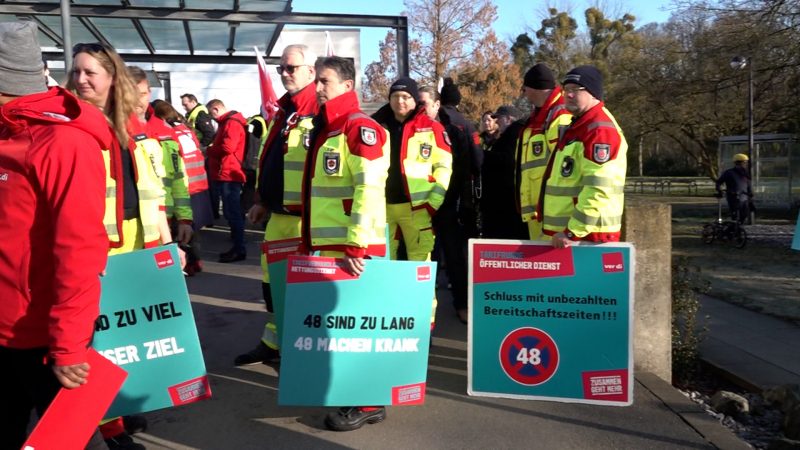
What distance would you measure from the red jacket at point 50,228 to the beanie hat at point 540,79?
3850 mm

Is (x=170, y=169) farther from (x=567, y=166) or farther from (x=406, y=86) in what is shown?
(x=567, y=166)

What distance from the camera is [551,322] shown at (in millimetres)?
4633

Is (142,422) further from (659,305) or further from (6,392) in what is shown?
(659,305)

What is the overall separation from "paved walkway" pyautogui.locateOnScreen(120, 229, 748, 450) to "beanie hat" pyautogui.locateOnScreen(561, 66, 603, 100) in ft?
6.50

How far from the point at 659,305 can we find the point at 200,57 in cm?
1023

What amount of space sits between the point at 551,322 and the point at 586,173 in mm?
960

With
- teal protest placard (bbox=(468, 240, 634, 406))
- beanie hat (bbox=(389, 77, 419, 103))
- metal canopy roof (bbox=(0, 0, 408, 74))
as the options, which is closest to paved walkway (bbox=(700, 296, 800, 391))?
teal protest placard (bbox=(468, 240, 634, 406))

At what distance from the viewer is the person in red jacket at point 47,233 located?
7.97 ft

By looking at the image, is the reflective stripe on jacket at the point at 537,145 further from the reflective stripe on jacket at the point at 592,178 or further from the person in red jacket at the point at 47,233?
the person in red jacket at the point at 47,233

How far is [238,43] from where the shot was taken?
42.5 feet


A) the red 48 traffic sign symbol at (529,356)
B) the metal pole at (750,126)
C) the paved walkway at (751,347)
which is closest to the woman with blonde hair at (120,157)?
the red 48 traffic sign symbol at (529,356)

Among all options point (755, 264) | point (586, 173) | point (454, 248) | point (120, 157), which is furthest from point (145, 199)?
point (755, 264)

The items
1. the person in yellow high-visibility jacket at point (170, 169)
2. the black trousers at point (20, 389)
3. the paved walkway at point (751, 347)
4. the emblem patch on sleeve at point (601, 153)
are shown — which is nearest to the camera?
the black trousers at point (20, 389)

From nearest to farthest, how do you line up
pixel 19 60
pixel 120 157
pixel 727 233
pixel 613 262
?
pixel 19 60
pixel 120 157
pixel 613 262
pixel 727 233
